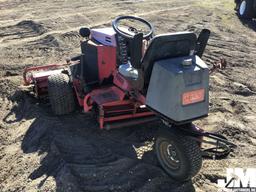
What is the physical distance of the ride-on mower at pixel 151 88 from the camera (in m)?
4.55

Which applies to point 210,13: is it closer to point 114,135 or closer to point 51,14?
point 51,14

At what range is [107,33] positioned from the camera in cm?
607

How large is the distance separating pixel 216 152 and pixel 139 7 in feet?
35.7

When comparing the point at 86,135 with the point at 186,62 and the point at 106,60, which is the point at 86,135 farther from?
the point at 186,62

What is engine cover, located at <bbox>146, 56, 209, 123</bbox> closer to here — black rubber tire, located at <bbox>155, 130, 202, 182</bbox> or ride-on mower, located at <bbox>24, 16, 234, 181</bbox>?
ride-on mower, located at <bbox>24, 16, 234, 181</bbox>

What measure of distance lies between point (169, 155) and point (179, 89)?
3.14ft

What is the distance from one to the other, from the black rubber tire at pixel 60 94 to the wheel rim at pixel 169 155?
1980 millimetres

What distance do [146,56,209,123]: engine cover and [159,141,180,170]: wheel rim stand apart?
0.47 meters

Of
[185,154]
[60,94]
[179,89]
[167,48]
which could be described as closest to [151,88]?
[179,89]

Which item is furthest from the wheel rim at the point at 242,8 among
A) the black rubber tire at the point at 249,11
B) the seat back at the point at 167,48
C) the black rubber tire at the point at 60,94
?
the seat back at the point at 167,48

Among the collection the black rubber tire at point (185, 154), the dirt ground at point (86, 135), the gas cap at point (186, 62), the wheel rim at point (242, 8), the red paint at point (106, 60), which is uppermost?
the gas cap at point (186, 62)

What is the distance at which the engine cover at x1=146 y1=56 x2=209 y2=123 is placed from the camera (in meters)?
4.46

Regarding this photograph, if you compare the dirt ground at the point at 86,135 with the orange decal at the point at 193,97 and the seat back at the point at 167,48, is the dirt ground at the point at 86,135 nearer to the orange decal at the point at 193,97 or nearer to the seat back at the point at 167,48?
the orange decal at the point at 193,97

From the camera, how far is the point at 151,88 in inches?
186
